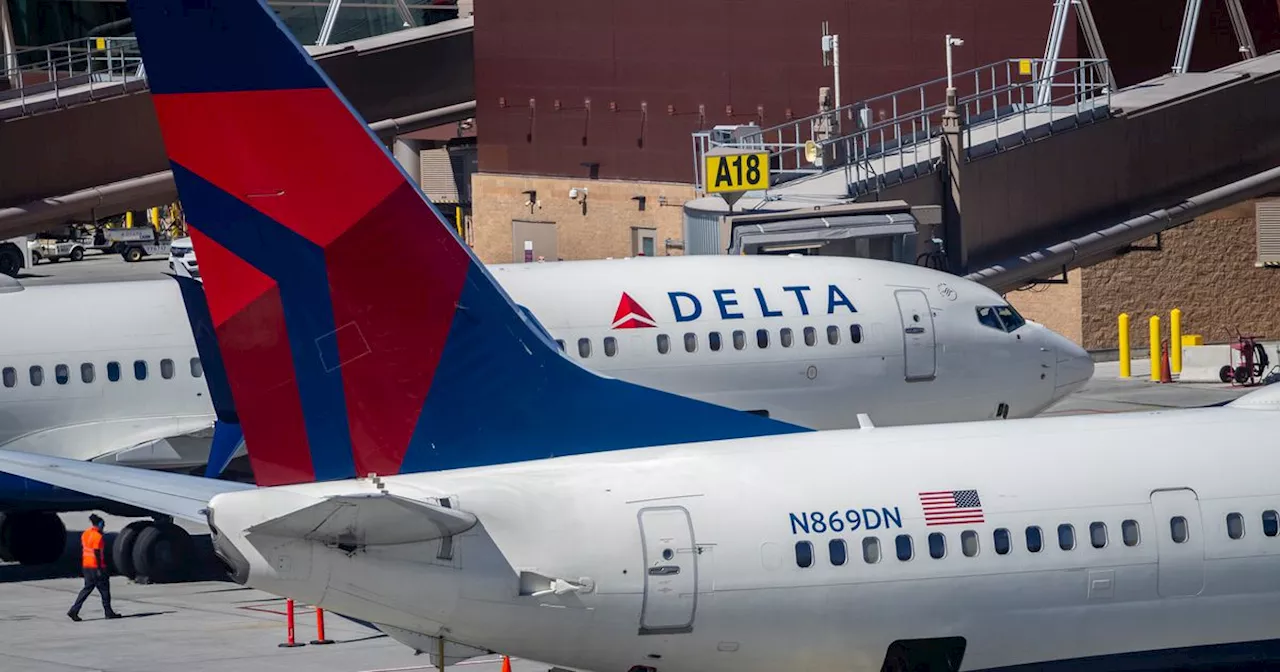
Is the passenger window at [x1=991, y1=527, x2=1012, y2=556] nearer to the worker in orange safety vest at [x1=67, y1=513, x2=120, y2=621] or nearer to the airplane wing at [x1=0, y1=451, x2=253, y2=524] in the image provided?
the airplane wing at [x1=0, y1=451, x2=253, y2=524]

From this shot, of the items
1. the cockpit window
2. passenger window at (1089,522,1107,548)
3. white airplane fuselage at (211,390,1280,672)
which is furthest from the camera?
the cockpit window

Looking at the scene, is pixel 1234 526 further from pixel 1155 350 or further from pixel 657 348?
pixel 1155 350

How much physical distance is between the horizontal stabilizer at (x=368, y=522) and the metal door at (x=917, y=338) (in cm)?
1609

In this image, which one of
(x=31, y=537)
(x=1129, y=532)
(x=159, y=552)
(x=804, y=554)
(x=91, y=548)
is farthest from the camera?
(x=31, y=537)

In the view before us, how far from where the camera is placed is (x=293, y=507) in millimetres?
17516

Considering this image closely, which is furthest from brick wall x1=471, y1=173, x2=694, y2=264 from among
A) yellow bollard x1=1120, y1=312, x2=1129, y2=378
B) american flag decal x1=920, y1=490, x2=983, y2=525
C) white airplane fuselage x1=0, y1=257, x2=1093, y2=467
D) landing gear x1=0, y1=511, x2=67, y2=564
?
american flag decal x1=920, y1=490, x2=983, y2=525

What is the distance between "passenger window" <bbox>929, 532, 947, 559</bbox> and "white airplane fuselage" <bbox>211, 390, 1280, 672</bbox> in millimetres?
34

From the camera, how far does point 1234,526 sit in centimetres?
2025

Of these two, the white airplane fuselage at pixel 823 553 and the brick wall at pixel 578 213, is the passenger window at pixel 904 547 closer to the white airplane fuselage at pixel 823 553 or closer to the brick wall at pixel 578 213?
the white airplane fuselage at pixel 823 553

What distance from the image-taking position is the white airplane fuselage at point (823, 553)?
1847cm

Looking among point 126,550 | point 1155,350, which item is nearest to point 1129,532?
point 126,550

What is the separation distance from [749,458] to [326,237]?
4.62 m

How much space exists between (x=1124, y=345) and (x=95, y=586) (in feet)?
96.3

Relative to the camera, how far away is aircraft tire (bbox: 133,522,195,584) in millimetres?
31995
